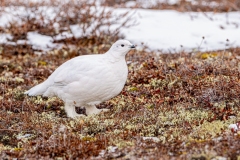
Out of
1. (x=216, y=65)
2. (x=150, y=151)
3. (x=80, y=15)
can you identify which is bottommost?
(x=150, y=151)

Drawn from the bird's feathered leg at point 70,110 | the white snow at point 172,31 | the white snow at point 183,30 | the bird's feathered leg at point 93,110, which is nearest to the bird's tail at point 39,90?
the bird's feathered leg at point 70,110

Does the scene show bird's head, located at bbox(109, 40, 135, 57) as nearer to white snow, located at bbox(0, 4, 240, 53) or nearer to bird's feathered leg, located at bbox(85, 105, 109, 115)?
bird's feathered leg, located at bbox(85, 105, 109, 115)

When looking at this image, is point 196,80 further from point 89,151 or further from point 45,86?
point 89,151

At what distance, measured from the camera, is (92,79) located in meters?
6.48

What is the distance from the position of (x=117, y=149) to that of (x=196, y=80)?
128 inches

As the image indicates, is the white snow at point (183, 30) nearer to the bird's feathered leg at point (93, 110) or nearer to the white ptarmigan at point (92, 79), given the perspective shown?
the bird's feathered leg at point (93, 110)

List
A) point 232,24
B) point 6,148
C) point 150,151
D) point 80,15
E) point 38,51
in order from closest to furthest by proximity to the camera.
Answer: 1. point 150,151
2. point 6,148
3. point 38,51
4. point 80,15
5. point 232,24

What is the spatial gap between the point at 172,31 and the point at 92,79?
8034 millimetres

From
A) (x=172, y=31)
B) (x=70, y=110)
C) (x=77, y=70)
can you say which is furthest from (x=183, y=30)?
(x=77, y=70)

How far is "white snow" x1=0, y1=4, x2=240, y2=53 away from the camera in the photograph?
13.1 metres

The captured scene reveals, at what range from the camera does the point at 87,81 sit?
6.51 metres

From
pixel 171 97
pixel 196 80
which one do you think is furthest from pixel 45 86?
pixel 196 80

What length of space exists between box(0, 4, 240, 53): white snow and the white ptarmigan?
17.8 feet

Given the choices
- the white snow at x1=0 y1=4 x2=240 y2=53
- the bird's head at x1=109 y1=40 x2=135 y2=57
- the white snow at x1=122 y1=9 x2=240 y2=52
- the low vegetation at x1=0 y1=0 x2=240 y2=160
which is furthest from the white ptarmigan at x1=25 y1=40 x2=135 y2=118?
the white snow at x1=122 y1=9 x2=240 y2=52
